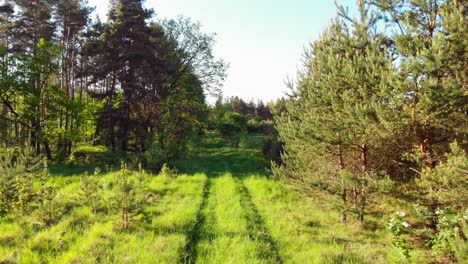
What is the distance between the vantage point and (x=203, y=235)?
7855mm

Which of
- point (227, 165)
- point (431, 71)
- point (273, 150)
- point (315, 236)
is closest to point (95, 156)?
point (227, 165)

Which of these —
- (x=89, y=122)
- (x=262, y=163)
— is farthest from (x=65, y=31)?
(x=262, y=163)

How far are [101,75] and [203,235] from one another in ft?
61.4

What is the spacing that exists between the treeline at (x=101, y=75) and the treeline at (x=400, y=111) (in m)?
12.0

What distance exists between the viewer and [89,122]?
76.1 ft

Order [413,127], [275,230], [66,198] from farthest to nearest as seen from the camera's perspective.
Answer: [66,198] → [275,230] → [413,127]

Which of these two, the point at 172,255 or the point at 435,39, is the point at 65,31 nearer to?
A: the point at 172,255

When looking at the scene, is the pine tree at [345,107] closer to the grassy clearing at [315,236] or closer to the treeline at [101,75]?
the grassy clearing at [315,236]

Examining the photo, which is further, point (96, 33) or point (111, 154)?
point (96, 33)

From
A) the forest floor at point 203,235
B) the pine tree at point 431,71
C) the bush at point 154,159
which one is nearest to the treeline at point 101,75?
the bush at point 154,159

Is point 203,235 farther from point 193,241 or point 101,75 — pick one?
point 101,75

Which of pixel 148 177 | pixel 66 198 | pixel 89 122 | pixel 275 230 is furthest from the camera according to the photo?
pixel 89 122

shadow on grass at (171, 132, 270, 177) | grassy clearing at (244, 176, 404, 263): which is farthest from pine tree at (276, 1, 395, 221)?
shadow on grass at (171, 132, 270, 177)

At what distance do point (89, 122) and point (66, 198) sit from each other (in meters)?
13.7
